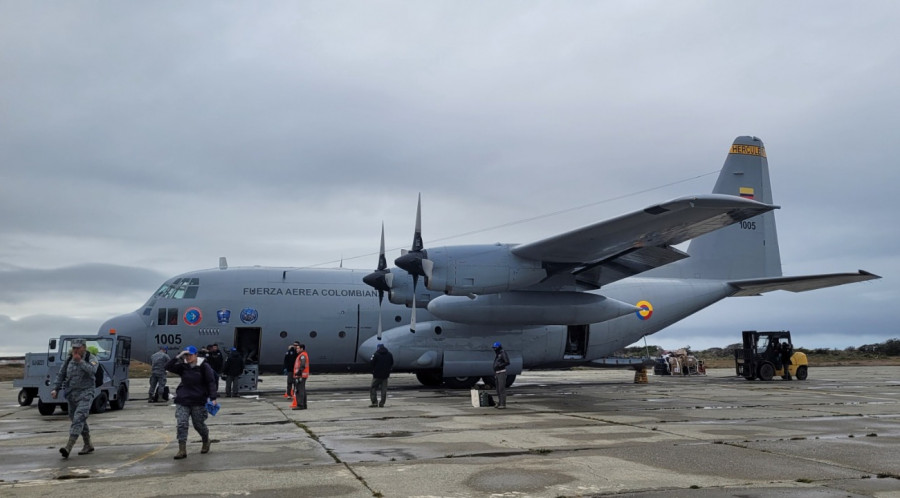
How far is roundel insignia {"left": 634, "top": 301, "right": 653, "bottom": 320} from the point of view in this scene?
23094 mm

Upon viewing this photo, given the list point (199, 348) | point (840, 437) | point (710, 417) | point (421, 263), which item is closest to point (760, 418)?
point (710, 417)

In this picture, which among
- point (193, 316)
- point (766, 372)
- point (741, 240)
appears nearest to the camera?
point (193, 316)

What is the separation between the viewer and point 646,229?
15.4 metres

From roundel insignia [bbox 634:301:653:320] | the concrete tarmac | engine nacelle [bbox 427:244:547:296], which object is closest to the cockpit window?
the concrete tarmac

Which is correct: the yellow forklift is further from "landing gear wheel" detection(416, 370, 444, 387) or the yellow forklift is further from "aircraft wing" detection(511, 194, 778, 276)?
"landing gear wheel" detection(416, 370, 444, 387)

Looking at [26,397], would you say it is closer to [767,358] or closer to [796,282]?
[796,282]

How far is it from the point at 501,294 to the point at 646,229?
448 centimetres

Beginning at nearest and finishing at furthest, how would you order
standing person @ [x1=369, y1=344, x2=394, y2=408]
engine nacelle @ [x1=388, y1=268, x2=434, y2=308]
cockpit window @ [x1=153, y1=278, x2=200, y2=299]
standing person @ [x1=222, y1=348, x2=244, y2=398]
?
1. standing person @ [x1=369, y1=344, x2=394, y2=408]
2. engine nacelle @ [x1=388, y1=268, x2=434, y2=308]
3. standing person @ [x1=222, y1=348, x2=244, y2=398]
4. cockpit window @ [x1=153, y1=278, x2=200, y2=299]

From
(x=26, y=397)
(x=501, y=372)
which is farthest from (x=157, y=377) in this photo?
(x=501, y=372)

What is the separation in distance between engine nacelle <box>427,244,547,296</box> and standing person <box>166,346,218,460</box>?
291 inches

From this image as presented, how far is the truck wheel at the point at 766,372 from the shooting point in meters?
27.0

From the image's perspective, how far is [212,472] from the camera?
7809mm

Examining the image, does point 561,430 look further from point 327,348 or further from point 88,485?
point 327,348

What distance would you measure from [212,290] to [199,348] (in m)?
1.84
